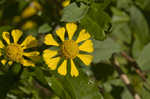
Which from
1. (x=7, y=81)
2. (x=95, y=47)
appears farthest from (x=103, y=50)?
(x=7, y=81)

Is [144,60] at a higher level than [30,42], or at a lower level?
lower

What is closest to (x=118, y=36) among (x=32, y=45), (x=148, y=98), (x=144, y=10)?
(x=144, y=10)

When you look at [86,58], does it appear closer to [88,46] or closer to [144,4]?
[88,46]

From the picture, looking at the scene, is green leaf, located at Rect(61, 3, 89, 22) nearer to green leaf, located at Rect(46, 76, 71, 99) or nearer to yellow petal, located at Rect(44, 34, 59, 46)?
yellow petal, located at Rect(44, 34, 59, 46)

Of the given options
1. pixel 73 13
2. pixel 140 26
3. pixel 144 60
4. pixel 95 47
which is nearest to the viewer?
pixel 73 13

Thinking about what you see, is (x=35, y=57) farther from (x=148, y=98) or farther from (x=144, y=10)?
(x=144, y=10)

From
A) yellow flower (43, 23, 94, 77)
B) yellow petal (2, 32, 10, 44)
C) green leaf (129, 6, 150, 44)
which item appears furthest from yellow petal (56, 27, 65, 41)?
green leaf (129, 6, 150, 44)

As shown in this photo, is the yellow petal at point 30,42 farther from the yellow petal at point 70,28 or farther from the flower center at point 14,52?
the yellow petal at point 70,28
